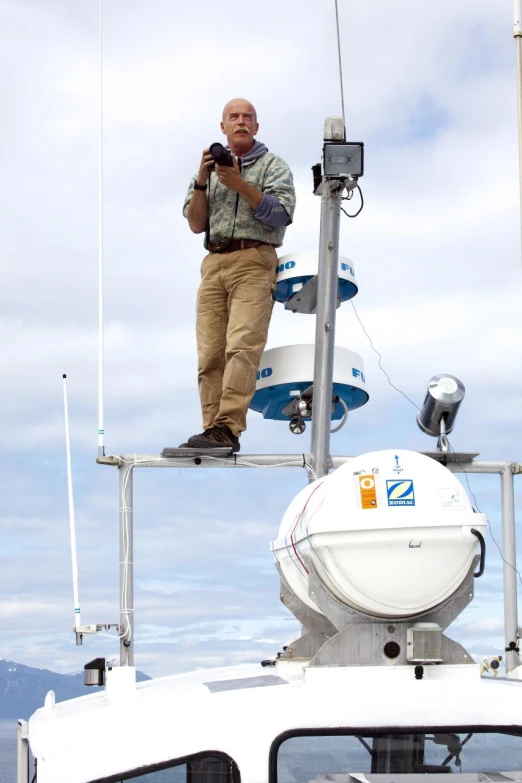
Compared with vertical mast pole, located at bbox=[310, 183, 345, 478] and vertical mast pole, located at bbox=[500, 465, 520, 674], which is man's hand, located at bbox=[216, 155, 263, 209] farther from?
vertical mast pole, located at bbox=[500, 465, 520, 674]

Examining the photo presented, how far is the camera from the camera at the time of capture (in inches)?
287

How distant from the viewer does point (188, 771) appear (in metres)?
3.71

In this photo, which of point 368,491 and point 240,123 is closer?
point 368,491

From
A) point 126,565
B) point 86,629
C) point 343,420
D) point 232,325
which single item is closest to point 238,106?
point 232,325

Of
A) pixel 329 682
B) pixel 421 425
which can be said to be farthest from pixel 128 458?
pixel 329 682

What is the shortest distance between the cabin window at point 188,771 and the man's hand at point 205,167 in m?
4.63

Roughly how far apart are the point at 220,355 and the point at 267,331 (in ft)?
1.25

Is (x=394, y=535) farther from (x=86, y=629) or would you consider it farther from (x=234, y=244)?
(x=234, y=244)

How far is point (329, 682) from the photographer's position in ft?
13.0

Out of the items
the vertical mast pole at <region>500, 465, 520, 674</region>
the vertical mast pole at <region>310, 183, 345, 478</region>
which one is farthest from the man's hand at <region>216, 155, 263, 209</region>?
the vertical mast pole at <region>500, 465, 520, 674</region>

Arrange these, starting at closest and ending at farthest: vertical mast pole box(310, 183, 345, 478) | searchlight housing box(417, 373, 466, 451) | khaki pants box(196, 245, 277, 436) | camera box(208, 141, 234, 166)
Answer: searchlight housing box(417, 373, 466, 451)
camera box(208, 141, 234, 166)
vertical mast pole box(310, 183, 345, 478)
khaki pants box(196, 245, 277, 436)

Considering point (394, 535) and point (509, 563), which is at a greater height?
point (394, 535)

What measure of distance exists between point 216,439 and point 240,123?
2.33 m

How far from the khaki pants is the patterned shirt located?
0.41ft
